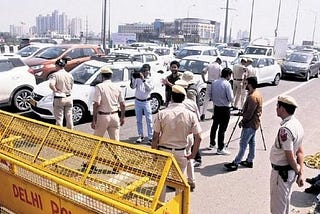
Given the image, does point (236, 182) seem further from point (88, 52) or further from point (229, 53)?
point (229, 53)

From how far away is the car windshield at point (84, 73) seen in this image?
9492 millimetres

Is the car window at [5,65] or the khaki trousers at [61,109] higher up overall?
the car window at [5,65]

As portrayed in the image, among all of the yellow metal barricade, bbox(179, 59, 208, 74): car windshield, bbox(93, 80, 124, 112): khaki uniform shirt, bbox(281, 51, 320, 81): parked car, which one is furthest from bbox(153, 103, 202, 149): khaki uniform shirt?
bbox(281, 51, 320, 81): parked car

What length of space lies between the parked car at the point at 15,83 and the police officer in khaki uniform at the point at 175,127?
22.9ft

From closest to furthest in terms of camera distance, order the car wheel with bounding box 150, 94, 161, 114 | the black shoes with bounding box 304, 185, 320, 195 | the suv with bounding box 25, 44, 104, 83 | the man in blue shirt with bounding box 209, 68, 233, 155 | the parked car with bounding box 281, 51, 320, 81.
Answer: the black shoes with bounding box 304, 185, 320, 195 < the man in blue shirt with bounding box 209, 68, 233, 155 < the car wheel with bounding box 150, 94, 161, 114 < the suv with bounding box 25, 44, 104, 83 < the parked car with bounding box 281, 51, 320, 81

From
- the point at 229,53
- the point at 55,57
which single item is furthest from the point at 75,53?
the point at 229,53

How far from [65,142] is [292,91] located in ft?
47.7

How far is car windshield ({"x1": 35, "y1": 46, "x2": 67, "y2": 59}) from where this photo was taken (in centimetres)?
1469

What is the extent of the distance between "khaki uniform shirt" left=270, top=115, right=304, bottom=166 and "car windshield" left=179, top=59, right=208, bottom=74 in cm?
892

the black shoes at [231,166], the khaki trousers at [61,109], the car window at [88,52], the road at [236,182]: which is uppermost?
the car window at [88,52]

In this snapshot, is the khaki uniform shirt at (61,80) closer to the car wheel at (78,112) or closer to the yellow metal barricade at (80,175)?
the car wheel at (78,112)

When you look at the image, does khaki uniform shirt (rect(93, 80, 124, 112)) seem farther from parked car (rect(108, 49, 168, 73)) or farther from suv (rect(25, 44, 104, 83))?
parked car (rect(108, 49, 168, 73))

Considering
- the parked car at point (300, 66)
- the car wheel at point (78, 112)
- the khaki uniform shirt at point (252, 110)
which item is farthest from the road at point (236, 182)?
the parked car at point (300, 66)

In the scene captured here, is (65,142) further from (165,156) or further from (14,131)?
(165,156)
